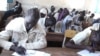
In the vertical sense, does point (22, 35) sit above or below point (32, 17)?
below

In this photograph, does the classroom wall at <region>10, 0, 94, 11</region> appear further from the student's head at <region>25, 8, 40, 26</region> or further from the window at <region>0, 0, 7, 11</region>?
the student's head at <region>25, 8, 40, 26</region>

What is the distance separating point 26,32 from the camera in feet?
6.39

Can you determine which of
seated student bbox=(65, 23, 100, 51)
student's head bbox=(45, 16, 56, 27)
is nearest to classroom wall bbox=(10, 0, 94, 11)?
student's head bbox=(45, 16, 56, 27)

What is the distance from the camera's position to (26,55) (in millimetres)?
1633

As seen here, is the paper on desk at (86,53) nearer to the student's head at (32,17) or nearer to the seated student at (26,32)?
the seated student at (26,32)

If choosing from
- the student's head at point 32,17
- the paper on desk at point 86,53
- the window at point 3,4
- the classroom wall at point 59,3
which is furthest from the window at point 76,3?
the student's head at point 32,17

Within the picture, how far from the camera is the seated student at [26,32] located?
1867mm

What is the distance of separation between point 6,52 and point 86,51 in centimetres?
84

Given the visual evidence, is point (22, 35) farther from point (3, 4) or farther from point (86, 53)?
point (3, 4)

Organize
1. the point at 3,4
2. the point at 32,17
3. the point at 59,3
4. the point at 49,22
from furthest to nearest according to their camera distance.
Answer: the point at 59,3 < the point at 3,4 < the point at 49,22 < the point at 32,17

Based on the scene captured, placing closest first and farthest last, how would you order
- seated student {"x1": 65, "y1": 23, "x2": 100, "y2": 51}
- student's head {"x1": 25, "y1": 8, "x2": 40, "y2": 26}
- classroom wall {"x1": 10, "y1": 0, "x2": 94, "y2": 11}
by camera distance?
1. student's head {"x1": 25, "y1": 8, "x2": 40, "y2": 26}
2. seated student {"x1": 65, "y1": 23, "x2": 100, "y2": 51}
3. classroom wall {"x1": 10, "y1": 0, "x2": 94, "y2": 11}

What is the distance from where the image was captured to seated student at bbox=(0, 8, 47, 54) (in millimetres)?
1867

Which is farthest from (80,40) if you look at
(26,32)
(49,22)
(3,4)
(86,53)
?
(3,4)

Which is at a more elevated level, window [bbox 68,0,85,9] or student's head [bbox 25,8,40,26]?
student's head [bbox 25,8,40,26]
